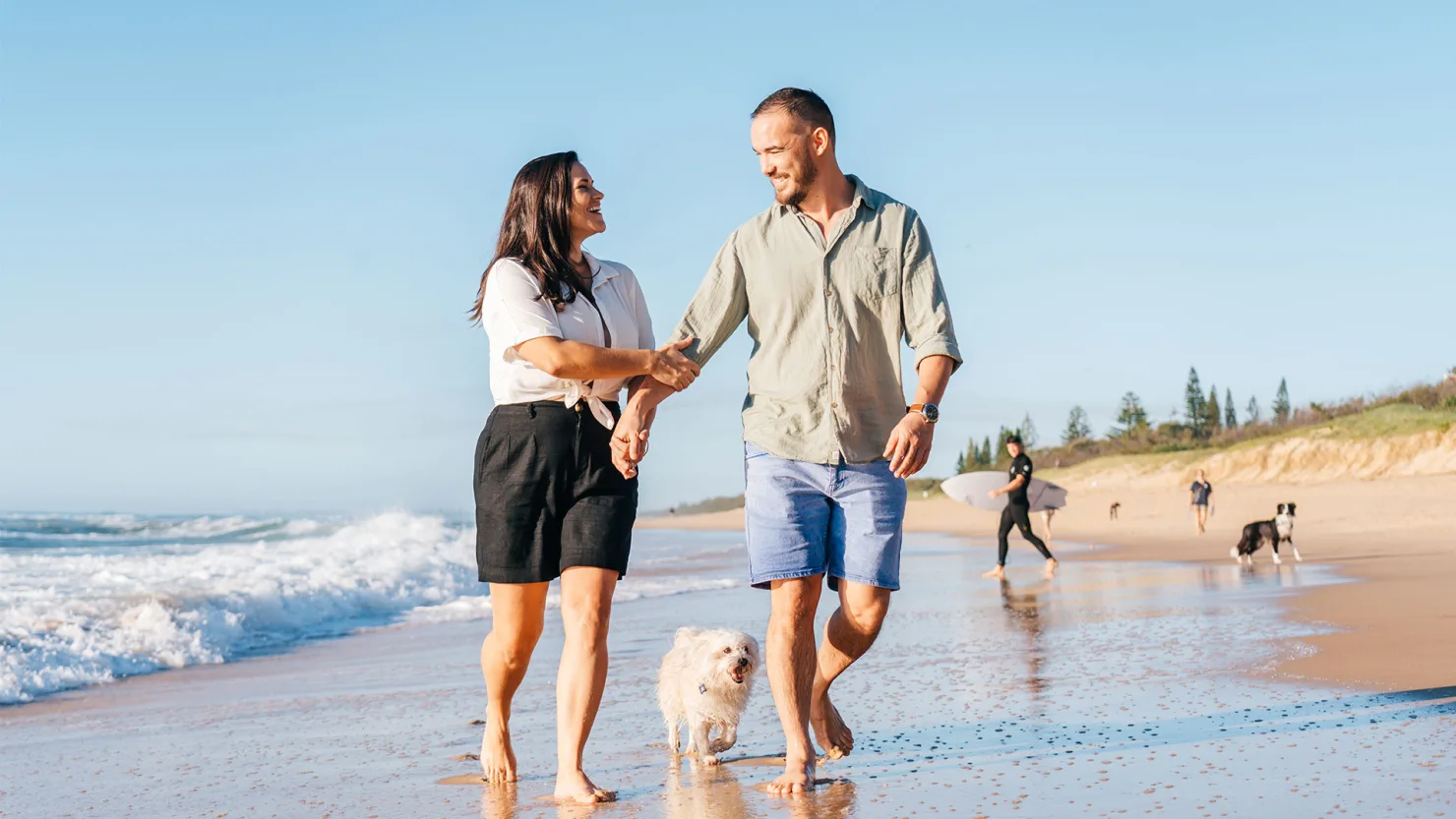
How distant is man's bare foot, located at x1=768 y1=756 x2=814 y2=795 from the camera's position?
387 centimetres

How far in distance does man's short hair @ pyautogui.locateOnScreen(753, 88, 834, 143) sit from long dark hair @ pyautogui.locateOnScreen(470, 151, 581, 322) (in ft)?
2.26

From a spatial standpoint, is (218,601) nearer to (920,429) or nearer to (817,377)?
(817,377)

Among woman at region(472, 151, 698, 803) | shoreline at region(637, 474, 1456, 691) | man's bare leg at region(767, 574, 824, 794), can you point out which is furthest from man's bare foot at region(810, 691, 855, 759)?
shoreline at region(637, 474, 1456, 691)

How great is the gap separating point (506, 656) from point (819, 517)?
117 cm

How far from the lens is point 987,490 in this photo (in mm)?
25156

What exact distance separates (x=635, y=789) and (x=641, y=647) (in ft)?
15.5

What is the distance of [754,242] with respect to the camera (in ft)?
14.1

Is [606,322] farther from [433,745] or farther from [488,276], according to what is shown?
[433,745]

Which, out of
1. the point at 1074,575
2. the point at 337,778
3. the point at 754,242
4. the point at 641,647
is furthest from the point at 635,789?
the point at 1074,575

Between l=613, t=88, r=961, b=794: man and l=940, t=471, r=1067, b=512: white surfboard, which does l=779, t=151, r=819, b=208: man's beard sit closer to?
l=613, t=88, r=961, b=794: man

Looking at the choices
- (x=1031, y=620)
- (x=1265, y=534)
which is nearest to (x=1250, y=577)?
(x=1265, y=534)

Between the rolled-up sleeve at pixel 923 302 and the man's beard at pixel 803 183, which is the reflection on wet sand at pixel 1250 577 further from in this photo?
the man's beard at pixel 803 183

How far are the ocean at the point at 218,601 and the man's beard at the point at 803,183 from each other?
235 inches

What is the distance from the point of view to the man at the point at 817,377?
4078mm
